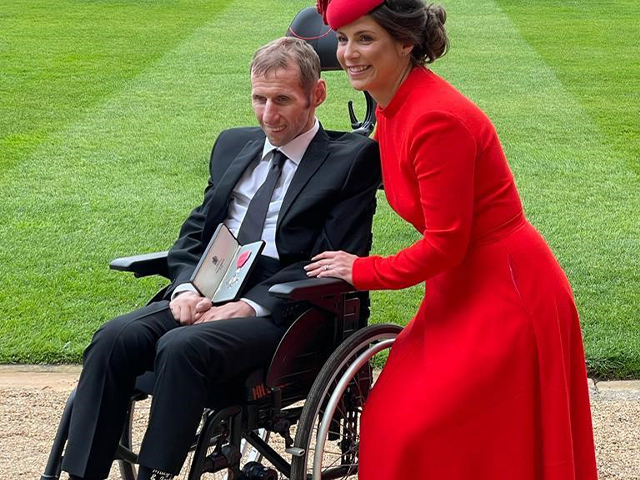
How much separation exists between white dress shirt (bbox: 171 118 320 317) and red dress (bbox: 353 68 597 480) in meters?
0.52

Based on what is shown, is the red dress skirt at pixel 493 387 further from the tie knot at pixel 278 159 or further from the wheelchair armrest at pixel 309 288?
the tie knot at pixel 278 159

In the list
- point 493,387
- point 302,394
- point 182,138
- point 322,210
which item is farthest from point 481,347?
point 182,138

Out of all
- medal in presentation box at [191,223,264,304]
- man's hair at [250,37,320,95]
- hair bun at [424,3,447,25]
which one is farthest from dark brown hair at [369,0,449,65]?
medal in presentation box at [191,223,264,304]

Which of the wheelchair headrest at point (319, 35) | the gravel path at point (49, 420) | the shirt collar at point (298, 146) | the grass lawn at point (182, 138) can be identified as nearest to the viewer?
the shirt collar at point (298, 146)

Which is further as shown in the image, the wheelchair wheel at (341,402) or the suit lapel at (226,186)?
the suit lapel at (226,186)

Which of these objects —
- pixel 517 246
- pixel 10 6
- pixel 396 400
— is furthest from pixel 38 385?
pixel 10 6

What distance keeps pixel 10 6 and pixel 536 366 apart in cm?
1918

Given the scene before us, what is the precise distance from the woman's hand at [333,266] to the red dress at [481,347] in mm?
103

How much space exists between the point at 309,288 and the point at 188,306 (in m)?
0.42

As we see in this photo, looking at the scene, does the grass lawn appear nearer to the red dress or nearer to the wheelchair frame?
the wheelchair frame

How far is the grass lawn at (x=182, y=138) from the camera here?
613 centimetres

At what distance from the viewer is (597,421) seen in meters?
4.56

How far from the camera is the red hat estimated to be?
303cm

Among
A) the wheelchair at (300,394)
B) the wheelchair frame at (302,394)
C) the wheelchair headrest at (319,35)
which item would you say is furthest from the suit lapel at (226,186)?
the wheelchair headrest at (319,35)
